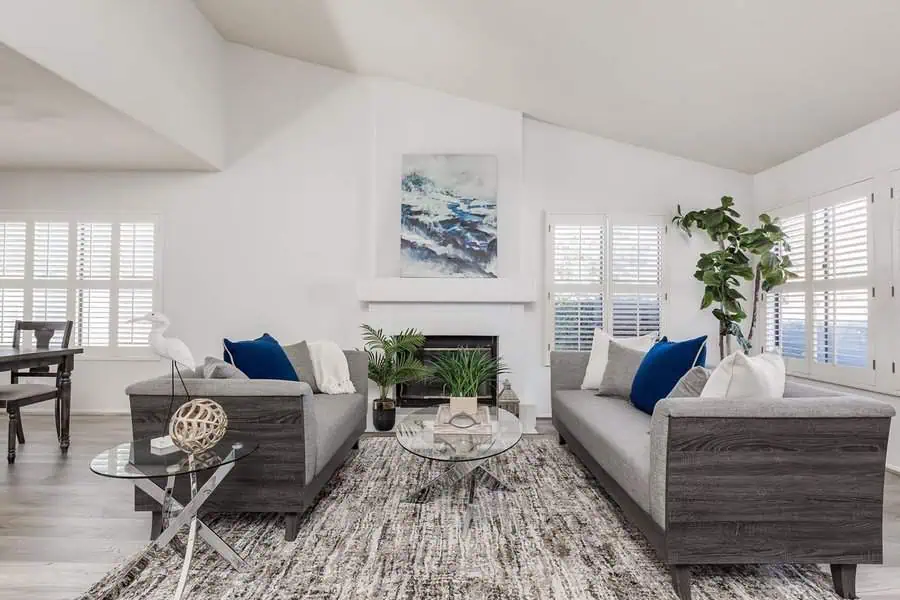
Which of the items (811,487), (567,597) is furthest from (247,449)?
(811,487)

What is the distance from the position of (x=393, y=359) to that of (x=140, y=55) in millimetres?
2981

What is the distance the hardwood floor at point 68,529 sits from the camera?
209 cm

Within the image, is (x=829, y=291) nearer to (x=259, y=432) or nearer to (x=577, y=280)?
(x=577, y=280)

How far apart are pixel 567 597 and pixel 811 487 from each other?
973 mm

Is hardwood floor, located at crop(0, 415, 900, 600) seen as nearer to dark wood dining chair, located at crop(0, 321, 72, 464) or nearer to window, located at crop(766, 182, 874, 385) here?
dark wood dining chair, located at crop(0, 321, 72, 464)

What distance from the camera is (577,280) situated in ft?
17.5

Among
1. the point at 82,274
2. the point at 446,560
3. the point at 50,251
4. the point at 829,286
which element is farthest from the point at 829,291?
the point at 50,251

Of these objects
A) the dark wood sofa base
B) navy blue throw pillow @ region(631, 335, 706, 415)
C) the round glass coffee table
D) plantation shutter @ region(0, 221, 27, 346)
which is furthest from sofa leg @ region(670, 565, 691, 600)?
plantation shutter @ region(0, 221, 27, 346)

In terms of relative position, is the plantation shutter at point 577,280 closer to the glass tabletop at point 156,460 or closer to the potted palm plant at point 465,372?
the potted palm plant at point 465,372

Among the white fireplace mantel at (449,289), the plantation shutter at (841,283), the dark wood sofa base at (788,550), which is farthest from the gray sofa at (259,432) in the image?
the plantation shutter at (841,283)

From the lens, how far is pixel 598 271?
5.34 meters

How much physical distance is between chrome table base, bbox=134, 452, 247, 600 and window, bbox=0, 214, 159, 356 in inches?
139

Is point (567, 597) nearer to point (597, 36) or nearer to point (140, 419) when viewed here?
point (140, 419)

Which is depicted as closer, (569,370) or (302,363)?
(302,363)
